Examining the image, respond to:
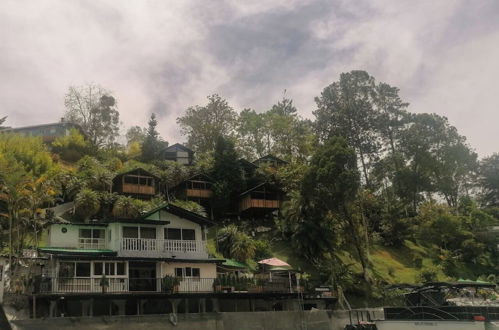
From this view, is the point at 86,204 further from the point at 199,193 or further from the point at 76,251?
the point at 199,193

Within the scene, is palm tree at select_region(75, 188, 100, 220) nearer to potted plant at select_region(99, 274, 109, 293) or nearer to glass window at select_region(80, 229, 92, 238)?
glass window at select_region(80, 229, 92, 238)

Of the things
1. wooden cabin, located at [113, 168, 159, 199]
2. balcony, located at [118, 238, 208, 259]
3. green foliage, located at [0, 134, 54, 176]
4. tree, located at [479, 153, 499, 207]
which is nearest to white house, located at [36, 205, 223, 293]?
balcony, located at [118, 238, 208, 259]

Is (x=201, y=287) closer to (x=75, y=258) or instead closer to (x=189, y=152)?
(x=75, y=258)

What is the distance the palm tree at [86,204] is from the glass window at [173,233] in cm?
1345

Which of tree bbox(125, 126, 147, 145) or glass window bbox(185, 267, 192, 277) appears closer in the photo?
glass window bbox(185, 267, 192, 277)

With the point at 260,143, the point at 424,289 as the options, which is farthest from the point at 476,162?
the point at 424,289

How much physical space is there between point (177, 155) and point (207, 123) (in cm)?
1188

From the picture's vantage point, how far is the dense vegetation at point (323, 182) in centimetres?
4834

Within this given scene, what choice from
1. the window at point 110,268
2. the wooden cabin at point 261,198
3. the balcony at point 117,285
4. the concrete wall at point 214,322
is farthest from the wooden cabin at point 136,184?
the concrete wall at point 214,322

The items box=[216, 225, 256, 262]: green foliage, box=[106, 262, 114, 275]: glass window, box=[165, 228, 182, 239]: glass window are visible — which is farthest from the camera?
box=[216, 225, 256, 262]: green foliage

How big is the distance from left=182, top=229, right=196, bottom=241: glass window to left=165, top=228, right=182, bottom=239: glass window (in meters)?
0.36

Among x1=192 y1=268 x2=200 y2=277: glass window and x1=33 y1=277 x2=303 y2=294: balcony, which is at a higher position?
x1=192 y1=268 x2=200 y2=277: glass window

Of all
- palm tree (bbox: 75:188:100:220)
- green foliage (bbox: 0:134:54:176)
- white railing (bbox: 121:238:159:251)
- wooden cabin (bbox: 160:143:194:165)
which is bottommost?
white railing (bbox: 121:238:159:251)

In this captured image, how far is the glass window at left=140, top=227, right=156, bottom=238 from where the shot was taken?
36959 millimetres
